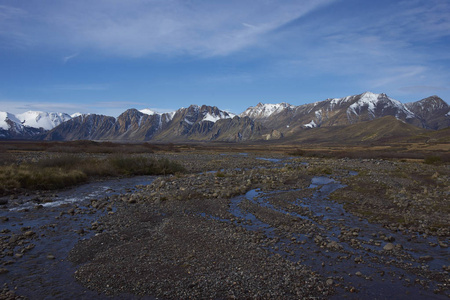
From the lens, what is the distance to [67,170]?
109 ft

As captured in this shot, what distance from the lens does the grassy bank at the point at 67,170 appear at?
88.5 feet

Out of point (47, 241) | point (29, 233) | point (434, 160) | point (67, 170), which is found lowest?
point (434, 160)

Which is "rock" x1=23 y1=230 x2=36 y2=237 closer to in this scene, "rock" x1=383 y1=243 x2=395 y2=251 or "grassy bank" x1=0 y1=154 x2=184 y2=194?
"grassy bank" x1=0 y1=154 x2=184 y2=194

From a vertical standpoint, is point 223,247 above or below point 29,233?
below

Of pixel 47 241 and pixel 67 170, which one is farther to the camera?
pixel 67 170

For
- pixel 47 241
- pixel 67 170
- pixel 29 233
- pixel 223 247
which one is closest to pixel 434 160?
pixel 223 247

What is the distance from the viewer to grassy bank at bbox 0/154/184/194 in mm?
26969

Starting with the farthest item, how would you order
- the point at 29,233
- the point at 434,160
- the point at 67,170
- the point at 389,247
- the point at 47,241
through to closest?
the point at 434,160, the point at 67,170, the point at 29,233, the point at 47,241, the point at 389,247

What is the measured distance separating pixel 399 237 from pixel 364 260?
4.27m

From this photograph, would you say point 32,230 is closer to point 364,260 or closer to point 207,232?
point 207,232

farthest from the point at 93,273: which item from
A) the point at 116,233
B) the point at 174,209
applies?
the point at 174,209

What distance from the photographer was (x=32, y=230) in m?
15.5

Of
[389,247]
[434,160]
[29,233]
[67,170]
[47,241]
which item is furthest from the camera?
[434,160]

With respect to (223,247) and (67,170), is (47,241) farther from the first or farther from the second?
(67,170)
